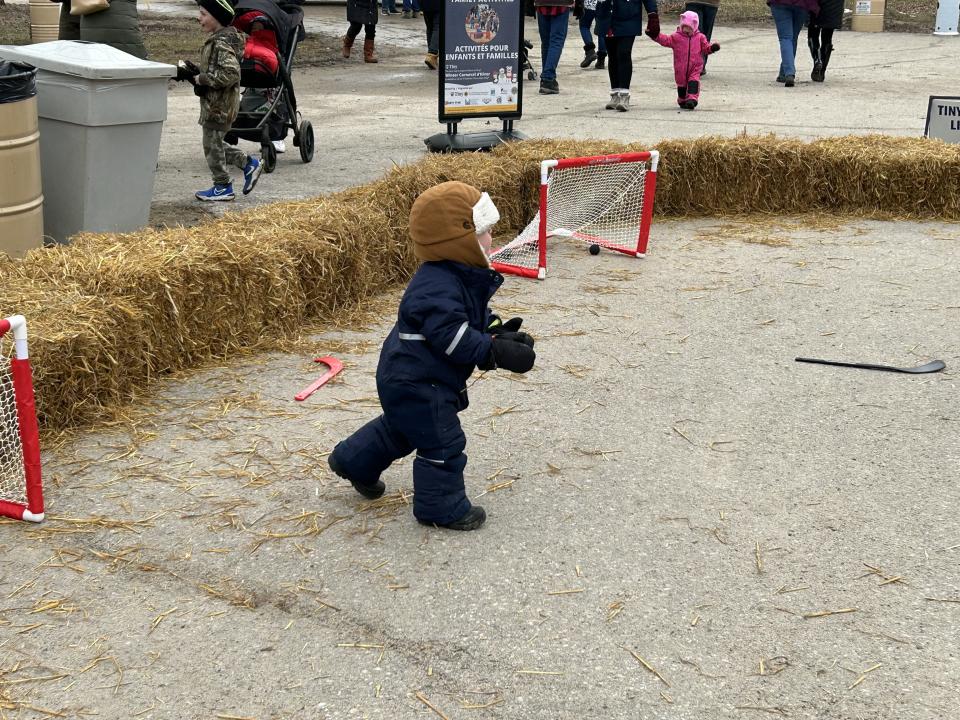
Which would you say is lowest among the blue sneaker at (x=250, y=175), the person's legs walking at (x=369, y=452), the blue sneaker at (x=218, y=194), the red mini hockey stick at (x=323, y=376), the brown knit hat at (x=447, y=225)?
the red mini hockey stick at (x=323, y=376)

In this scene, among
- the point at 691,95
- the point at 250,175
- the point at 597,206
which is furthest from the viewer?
the point at 691,95

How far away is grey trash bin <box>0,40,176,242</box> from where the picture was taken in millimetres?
7559

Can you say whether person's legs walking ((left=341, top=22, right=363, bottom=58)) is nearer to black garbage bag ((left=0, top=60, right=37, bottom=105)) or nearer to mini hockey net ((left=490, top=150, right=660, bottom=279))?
mini hockey net ((left=490, top=150, right=660, bottom=279))

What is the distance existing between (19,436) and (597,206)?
543 cm

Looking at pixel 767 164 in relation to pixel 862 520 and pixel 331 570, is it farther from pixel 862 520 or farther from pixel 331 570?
pixel 331 570

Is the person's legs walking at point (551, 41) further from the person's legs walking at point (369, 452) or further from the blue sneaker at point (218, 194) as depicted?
the person's legs walking at point (369, 452)

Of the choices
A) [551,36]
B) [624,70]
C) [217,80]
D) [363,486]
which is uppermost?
[551,36]

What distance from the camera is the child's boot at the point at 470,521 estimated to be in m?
4.47

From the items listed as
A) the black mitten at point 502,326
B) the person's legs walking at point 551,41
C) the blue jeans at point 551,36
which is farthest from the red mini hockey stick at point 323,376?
the person's legs walking at point 551,41

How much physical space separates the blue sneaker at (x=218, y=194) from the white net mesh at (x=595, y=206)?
A: 2500 mm

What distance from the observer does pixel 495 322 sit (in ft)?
15.0

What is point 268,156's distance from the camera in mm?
10602

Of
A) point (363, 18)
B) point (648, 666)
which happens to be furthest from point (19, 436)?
point (363, 18)

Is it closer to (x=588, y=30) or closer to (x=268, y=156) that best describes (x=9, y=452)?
(x=268, y=156)
